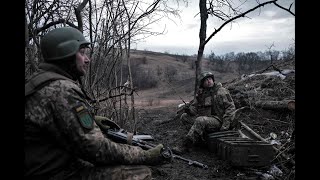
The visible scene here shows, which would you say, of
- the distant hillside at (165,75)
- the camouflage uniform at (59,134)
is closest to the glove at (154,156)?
the camouflage uniform at (59,134)

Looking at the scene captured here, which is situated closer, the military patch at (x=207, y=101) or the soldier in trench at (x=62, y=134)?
the soldier in trench at (x=62, y=134)

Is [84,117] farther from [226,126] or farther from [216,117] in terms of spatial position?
[216,117]

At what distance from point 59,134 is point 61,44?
2.55ft

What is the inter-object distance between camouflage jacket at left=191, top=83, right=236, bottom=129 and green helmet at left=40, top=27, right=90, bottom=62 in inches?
213

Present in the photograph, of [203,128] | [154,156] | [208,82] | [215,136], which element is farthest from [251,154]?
[154,156]

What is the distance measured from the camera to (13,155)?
210 cm

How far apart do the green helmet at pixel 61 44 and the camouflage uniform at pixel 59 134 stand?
0.35 meters

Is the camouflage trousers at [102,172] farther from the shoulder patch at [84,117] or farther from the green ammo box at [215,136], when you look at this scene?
the green ammo box at [215,136]

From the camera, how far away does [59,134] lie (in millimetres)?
2830

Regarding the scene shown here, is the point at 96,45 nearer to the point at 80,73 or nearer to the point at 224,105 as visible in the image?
the point at 224,105

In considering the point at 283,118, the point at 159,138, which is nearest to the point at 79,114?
the point at 159,138

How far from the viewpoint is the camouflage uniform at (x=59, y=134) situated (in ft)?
9.22

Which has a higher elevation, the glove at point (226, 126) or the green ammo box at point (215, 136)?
the glove at point (226, 126)
